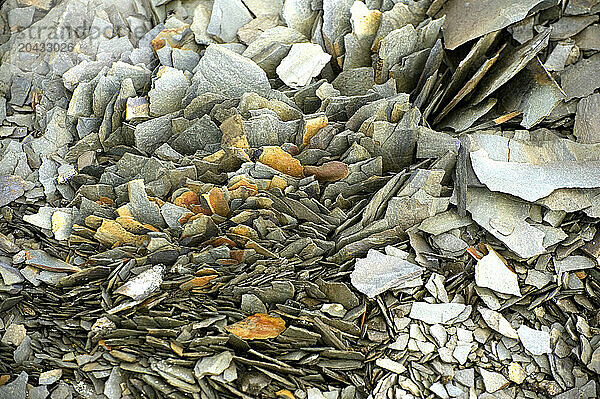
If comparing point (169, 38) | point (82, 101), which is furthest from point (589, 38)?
point (82, 101)

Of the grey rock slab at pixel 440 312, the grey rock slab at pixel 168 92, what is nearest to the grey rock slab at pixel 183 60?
the grey rock slab at pixel 168 92

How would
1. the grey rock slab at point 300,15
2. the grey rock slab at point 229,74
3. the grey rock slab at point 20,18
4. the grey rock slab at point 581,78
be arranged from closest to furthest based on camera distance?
1. the grey rock slab at point 581,78
2. the grey rock slab at point 229,74
3. the grey rock slab at point 300,15
4. the grey rock slab at point 20,18

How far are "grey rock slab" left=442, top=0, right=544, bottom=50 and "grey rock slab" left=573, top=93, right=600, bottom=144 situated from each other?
1.34ft

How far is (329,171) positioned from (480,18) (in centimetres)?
89

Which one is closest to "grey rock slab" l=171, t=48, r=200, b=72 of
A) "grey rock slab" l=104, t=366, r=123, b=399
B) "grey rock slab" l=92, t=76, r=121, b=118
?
"grey rock slab" l=92, t=76, r=121, b=118

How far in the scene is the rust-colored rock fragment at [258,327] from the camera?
6.04 ft

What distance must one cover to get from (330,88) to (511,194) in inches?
33.0

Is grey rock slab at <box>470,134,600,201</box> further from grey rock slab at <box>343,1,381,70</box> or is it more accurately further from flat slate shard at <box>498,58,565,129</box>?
grey rock slab at <box>343,1,381,70</box>

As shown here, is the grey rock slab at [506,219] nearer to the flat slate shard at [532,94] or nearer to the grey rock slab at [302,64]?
the flat slate shard at [532,94]

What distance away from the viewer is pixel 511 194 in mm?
1896

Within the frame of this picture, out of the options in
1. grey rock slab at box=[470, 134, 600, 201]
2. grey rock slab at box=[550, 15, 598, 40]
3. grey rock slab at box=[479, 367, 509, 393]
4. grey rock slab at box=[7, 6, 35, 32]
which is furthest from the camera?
grey rock slab at box=[7, 6, 35, 32]

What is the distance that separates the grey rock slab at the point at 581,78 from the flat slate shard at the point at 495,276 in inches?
29.8

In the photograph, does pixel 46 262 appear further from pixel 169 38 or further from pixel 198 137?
pixel 169 38

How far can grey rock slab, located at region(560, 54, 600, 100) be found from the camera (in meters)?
2.13
